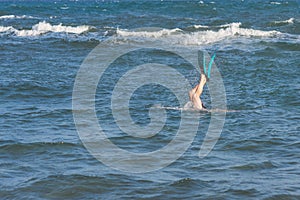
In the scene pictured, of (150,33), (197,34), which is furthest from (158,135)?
(150,33)

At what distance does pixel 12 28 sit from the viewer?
30172 millimetres

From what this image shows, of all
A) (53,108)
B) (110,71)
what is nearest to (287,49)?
(110,71)

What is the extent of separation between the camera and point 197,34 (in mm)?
25828

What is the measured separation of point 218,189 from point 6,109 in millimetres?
6202

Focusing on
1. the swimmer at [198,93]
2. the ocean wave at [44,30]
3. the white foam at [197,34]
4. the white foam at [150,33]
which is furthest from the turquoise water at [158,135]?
the ocean wave at [44,30]

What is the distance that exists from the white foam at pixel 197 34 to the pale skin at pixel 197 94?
10.9 m

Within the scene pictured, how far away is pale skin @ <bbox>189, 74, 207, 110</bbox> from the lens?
40.2ft

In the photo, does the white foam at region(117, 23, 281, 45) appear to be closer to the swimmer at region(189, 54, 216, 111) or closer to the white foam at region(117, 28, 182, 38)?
the white foam at region(117, 28, 182, 38)

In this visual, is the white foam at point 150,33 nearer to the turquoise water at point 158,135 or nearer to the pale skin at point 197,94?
the turquoise water at point 158,135

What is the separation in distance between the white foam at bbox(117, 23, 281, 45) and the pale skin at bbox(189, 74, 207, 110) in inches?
428

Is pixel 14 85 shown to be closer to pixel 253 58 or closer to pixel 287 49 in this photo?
pixel 253 58

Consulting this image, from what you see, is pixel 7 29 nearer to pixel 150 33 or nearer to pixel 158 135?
pixel 150 33

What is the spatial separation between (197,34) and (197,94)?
13.9 m

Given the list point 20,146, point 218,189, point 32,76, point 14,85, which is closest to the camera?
point 218,189
